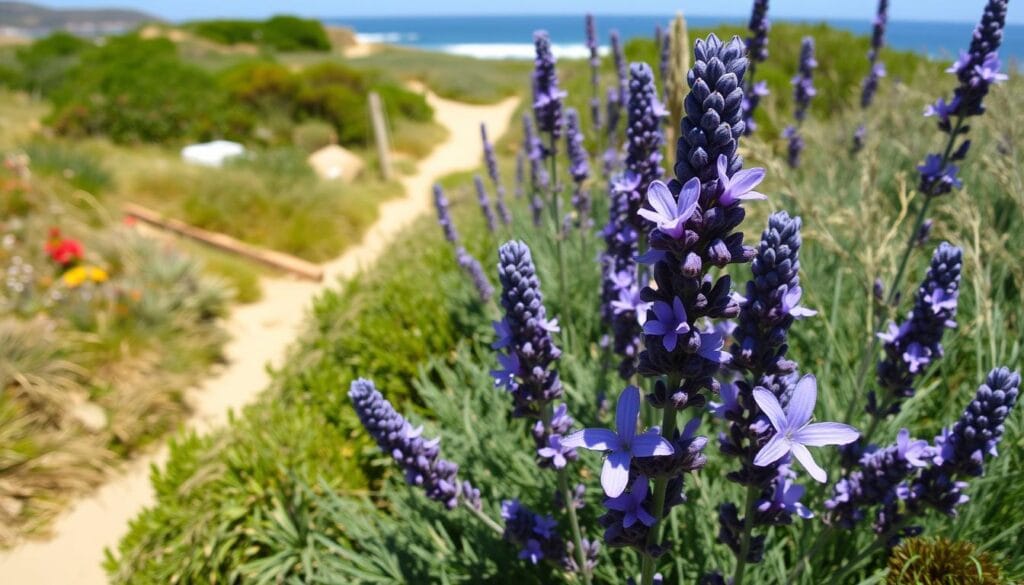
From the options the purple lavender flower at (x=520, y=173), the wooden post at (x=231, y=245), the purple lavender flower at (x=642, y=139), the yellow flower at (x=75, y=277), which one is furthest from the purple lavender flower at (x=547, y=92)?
the wooden post at (x=231, y=245)

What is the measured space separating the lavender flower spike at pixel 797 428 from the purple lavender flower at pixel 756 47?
6.07 ft

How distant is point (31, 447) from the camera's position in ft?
15.1

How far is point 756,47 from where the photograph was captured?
9.77ft

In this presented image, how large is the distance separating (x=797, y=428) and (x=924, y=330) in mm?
871

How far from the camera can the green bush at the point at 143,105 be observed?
15.0 metres

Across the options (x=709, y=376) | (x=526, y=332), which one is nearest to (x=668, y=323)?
(x=709, y=376)

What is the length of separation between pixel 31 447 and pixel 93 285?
7.75 feet

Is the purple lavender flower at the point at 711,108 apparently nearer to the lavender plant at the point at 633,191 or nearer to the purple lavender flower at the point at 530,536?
the lavender plant at the point at 633,191

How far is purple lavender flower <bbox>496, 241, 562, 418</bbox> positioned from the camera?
1449 millimetres

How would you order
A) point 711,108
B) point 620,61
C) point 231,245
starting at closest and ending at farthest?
point 711,108 → point 620,61 → point 231,245

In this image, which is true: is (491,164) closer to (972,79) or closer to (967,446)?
(972,79)

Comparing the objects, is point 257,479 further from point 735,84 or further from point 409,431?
point 735,84

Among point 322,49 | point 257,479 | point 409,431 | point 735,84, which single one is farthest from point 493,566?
point 322,49

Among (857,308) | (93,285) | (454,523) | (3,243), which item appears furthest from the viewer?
(3,243)
